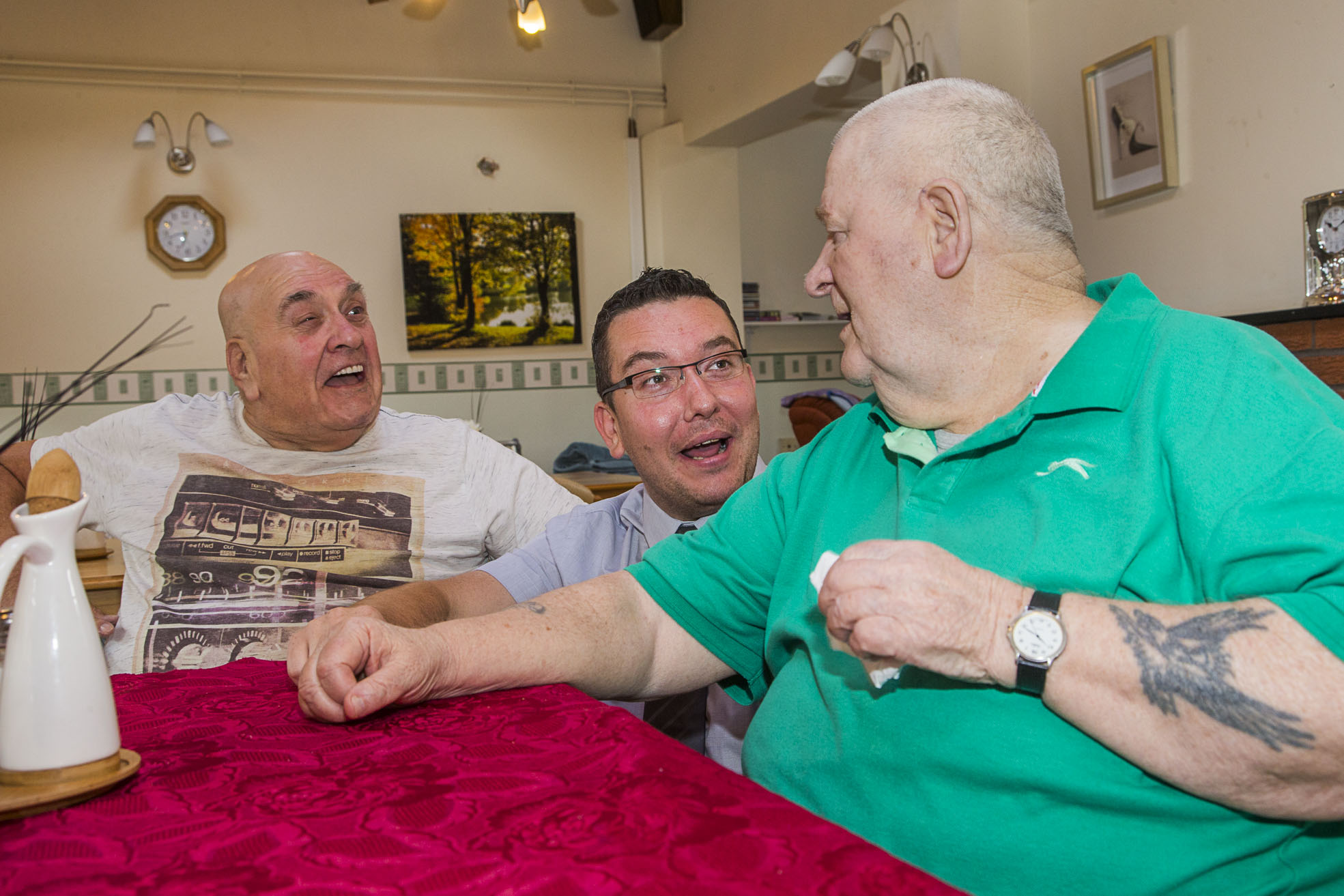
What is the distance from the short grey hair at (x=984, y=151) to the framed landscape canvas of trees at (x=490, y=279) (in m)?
4.98

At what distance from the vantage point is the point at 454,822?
78 cm

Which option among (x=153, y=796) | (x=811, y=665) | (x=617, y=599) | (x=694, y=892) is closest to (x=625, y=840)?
(x=694, y=892)

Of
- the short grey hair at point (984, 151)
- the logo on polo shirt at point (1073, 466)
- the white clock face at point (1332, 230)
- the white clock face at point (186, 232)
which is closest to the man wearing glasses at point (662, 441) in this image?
the short grey hair at point (984, 151)

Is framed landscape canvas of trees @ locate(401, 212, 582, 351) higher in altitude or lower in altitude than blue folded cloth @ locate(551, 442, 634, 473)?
higher

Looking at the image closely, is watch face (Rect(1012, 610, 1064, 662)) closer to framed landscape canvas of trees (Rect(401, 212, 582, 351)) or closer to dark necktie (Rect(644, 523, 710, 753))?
dark necktie (Rect(644, 523, 710, 753))

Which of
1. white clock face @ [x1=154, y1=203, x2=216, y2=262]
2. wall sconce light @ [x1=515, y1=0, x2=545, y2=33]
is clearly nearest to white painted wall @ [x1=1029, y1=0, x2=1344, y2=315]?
wall sconce light @ [x1=515, y1=0, x2=545, y2=33]

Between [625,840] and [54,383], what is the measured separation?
5.27m

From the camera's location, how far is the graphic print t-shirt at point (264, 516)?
84.6 inches

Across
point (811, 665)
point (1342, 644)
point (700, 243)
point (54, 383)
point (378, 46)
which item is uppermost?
point (378, 46)

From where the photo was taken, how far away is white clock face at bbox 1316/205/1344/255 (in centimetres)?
296

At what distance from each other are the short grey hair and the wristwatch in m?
0.47

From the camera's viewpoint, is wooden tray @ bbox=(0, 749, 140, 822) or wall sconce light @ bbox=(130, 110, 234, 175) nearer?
wooden tray @ bbox=(0, 749, 140, 822)

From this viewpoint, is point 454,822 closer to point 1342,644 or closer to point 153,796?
point 153,796

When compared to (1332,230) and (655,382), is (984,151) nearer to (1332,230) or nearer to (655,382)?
(655,382)
